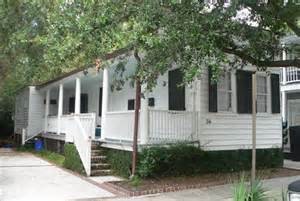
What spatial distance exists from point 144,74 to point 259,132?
7655 mm

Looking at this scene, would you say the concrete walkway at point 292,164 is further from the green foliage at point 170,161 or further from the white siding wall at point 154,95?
the white siding wall at point 154,95

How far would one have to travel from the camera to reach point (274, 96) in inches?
622

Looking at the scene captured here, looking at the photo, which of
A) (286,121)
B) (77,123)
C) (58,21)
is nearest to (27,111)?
(77,123)

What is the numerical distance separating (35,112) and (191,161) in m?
15.4

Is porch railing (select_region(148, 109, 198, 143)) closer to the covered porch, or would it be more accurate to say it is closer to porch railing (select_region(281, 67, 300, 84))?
the covered porch

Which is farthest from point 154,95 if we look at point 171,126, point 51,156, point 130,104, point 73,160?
point 51,156

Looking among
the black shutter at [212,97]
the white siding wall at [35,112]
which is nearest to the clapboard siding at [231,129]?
the black shutter at [212,97]

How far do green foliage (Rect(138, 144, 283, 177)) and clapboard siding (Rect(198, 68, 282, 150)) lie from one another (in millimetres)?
303

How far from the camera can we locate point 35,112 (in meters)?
26.0

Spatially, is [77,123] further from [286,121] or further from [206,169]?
[286,121]

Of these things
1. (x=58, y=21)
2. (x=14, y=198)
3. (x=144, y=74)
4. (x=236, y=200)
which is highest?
(x=58, y=21)

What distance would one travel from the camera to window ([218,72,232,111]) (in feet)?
47.1

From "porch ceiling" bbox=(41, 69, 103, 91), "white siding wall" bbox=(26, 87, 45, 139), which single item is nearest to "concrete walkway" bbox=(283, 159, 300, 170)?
"porch ceiling" bbox=(41, 69, 103, 91)

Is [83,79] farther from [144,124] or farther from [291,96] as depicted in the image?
[291,96]
